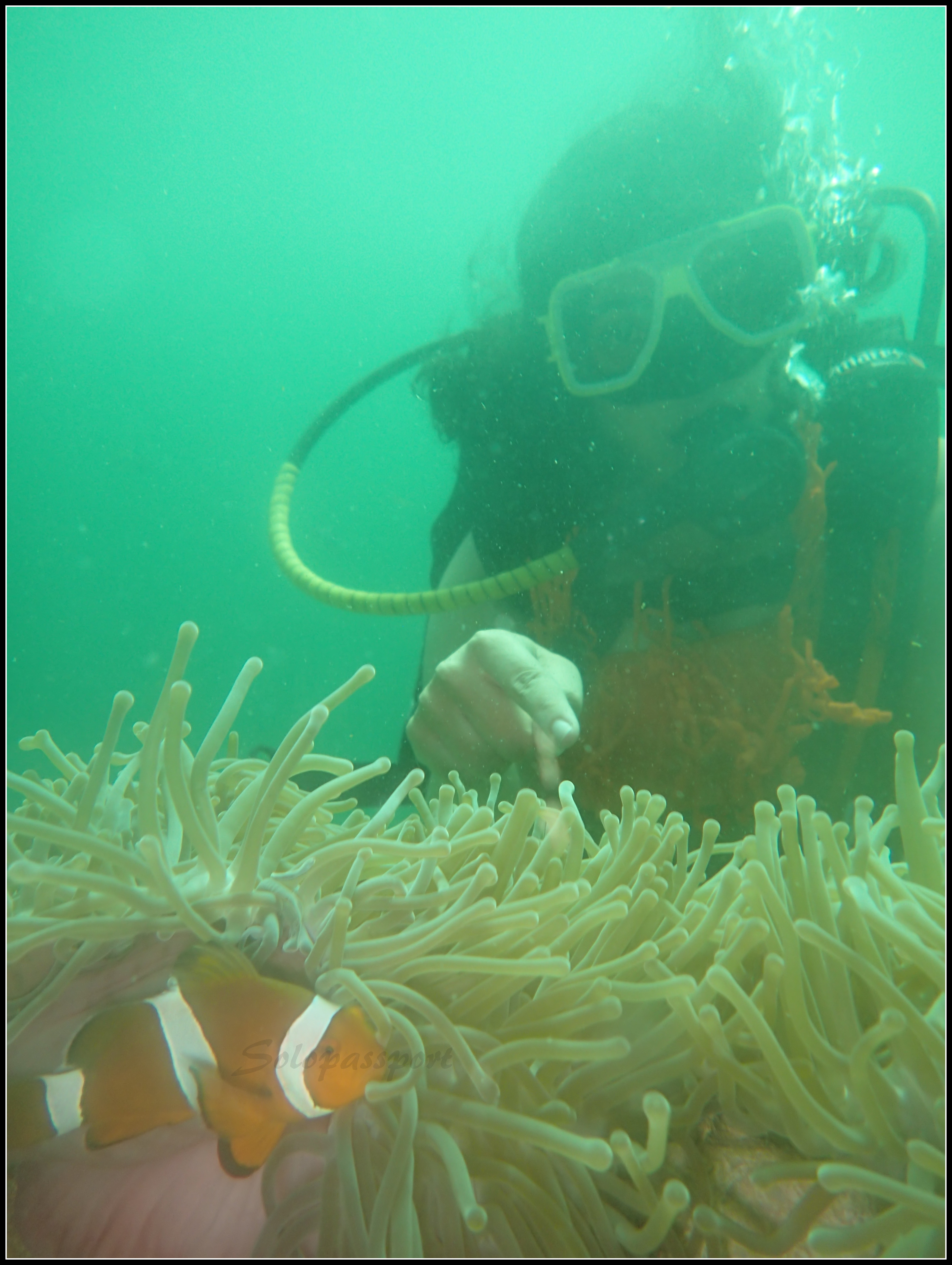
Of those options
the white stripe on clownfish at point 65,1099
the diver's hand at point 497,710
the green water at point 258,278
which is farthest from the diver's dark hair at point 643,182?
the white stripe on clownfish at point 65,1099

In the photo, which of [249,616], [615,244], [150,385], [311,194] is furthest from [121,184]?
[615,244]

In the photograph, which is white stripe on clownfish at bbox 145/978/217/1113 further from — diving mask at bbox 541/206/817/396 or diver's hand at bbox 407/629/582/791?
diving mask at bbox 541/206/817/396

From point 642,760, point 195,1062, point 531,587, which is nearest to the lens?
point 195,1062

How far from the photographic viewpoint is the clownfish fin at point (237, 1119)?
19.5 inches

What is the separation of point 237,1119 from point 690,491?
1.70 metres

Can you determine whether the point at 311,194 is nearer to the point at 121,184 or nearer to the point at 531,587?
the point at 121,184

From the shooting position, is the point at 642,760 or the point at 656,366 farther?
the point at 656,366

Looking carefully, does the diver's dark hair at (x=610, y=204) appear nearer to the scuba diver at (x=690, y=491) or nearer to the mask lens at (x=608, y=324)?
the scuba diver at (x=690, y=491)

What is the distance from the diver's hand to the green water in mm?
2153

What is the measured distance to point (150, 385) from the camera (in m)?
26.0

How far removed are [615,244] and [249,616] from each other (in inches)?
1124

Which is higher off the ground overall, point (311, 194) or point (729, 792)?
point (311, 194)

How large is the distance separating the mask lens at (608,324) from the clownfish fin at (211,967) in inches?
78.1

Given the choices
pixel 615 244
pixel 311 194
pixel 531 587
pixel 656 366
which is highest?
pixel 311 194
